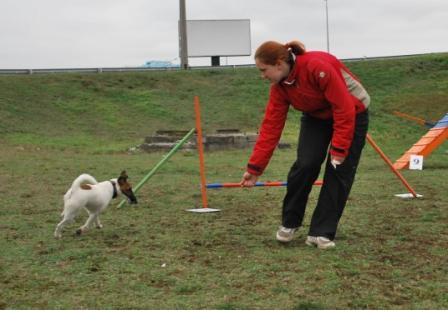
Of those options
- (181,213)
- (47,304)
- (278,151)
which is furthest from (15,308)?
(278,151)

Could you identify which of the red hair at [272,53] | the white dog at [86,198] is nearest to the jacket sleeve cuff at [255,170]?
the red hair at [272,53]

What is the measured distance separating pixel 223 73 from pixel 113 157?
15.9 metres

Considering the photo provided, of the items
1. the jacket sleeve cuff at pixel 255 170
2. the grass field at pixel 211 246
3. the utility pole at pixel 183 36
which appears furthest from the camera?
the utility pole at pixel 183 36

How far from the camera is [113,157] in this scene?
15.5 metres

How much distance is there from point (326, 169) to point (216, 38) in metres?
33.9

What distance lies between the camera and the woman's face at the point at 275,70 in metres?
4.57

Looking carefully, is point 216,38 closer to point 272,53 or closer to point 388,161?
point 388,161

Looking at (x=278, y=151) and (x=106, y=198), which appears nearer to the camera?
(x=106, y=198)

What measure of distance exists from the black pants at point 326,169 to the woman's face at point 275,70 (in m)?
0.52

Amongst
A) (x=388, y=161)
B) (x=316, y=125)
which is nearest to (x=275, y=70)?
(x=316, y=125)

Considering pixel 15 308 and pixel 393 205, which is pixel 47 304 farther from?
pixel 393 205

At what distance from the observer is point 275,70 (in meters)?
4.58

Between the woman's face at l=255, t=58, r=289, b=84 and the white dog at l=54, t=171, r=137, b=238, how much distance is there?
1990 mm

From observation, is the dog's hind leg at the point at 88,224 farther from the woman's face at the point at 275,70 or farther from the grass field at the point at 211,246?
the woman's face at the point at 275,70
